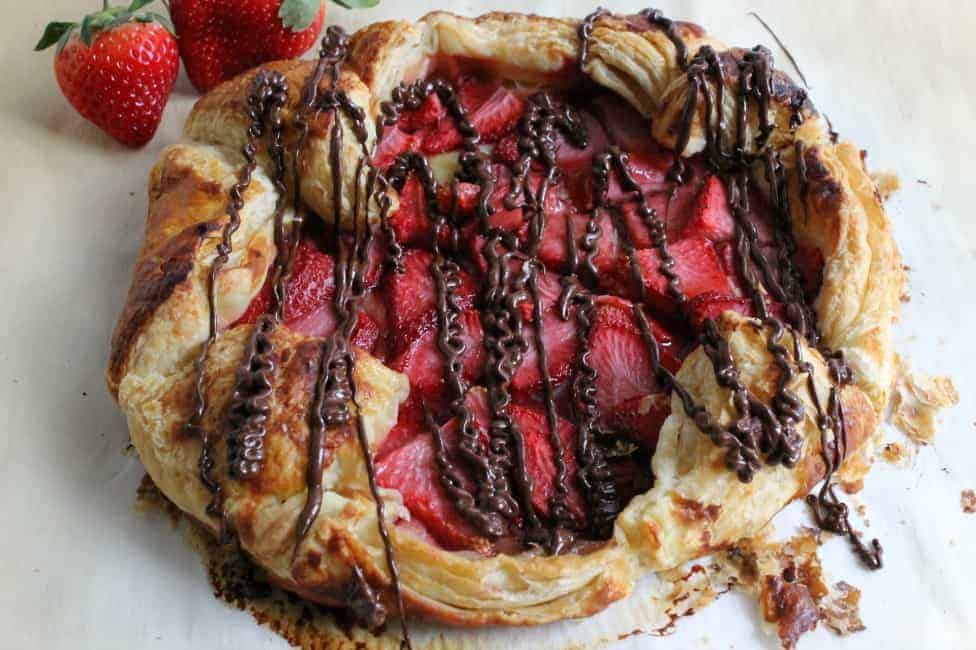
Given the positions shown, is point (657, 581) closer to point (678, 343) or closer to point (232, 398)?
point (678, 343)

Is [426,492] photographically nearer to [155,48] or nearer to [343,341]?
[343,341]

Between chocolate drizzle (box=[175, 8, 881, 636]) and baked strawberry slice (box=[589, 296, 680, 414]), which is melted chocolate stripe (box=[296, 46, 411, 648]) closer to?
chocolate drizzle (box=[175, 8, 881, 636])

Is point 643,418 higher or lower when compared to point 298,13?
lower

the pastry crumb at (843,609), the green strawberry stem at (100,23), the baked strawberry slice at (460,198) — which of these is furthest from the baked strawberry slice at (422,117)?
the pastry crumb at (843,609)

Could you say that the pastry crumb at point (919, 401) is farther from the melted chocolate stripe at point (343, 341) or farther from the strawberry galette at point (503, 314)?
the melted chocolate stripe at point (343, 341)

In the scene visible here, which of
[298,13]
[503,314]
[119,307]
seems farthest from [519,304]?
[298,13]

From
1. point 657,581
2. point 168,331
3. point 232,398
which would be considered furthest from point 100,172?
point 657,581
